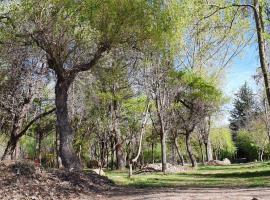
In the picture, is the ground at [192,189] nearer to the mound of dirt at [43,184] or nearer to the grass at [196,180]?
the grass at [196,180]

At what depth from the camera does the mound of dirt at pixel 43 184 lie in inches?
434

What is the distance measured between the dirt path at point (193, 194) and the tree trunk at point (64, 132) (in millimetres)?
2686

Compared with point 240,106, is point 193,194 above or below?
below

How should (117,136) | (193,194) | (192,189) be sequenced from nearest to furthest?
(193,194), (192,189), (117,136)

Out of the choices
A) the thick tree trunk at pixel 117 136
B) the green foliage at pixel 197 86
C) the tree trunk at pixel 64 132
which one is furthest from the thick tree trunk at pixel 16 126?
the green foliage at pixel 197 86

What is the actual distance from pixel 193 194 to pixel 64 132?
6.06 m

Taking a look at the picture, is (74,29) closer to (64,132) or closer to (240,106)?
(64,132)

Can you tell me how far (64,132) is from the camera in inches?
614

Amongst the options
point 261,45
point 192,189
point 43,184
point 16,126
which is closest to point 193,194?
point 192,189

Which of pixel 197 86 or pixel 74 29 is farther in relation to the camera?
pixel 197 86

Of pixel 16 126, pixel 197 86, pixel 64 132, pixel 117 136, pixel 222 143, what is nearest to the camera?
pixel 64 132

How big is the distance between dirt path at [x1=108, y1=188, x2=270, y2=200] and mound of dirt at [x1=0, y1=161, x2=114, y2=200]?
71 centimetres

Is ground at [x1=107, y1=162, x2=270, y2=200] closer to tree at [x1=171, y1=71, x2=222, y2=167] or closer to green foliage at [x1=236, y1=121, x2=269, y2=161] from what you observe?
tree at [x1=171, y1=71, x2=222, y2=167]

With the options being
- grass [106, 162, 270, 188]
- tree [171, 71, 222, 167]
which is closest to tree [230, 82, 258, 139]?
tree [171, 71, 222, 167]
